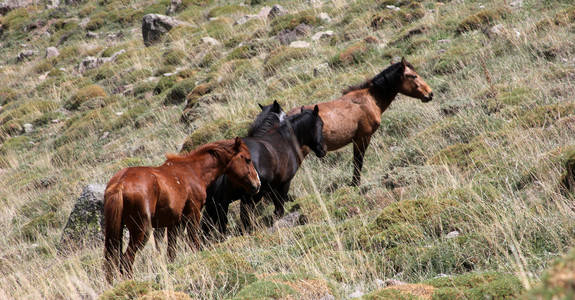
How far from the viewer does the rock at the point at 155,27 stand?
25.0 m

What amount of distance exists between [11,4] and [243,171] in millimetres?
40491

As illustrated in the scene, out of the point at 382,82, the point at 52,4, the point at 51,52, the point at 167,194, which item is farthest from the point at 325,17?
the point at 52,4

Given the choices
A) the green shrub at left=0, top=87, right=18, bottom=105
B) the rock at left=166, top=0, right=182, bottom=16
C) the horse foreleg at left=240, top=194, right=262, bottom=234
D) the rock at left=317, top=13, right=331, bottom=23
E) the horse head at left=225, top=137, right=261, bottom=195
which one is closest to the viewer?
the horse head at left=225, top=137, right=261, bottom=195

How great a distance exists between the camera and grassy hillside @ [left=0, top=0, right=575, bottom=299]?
4.39 metres

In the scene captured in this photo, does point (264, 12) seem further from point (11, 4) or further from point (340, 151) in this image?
point (11, 4)

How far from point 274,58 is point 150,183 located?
11.3 m

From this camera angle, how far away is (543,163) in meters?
6.16

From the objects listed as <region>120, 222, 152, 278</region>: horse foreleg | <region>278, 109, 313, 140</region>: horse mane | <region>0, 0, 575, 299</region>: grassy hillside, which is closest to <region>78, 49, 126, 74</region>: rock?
<region>0, 0, 575, 299</region>: grassy hillside

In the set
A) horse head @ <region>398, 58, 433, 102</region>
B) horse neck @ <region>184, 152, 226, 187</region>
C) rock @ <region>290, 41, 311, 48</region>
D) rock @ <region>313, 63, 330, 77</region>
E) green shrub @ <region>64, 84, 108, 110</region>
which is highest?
horse neck @ <region>184, 152, 226, 187</region>

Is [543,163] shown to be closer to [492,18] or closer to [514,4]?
[492,18]

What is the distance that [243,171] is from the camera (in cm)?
675

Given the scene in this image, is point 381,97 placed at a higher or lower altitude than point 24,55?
higher

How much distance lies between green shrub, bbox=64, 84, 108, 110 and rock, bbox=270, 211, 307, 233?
48.7 feet

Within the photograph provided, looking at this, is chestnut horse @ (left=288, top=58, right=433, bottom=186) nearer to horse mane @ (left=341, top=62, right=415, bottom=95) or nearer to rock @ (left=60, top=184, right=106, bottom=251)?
horse mane @ (left=341, top=62, right=415, bottom=95)
